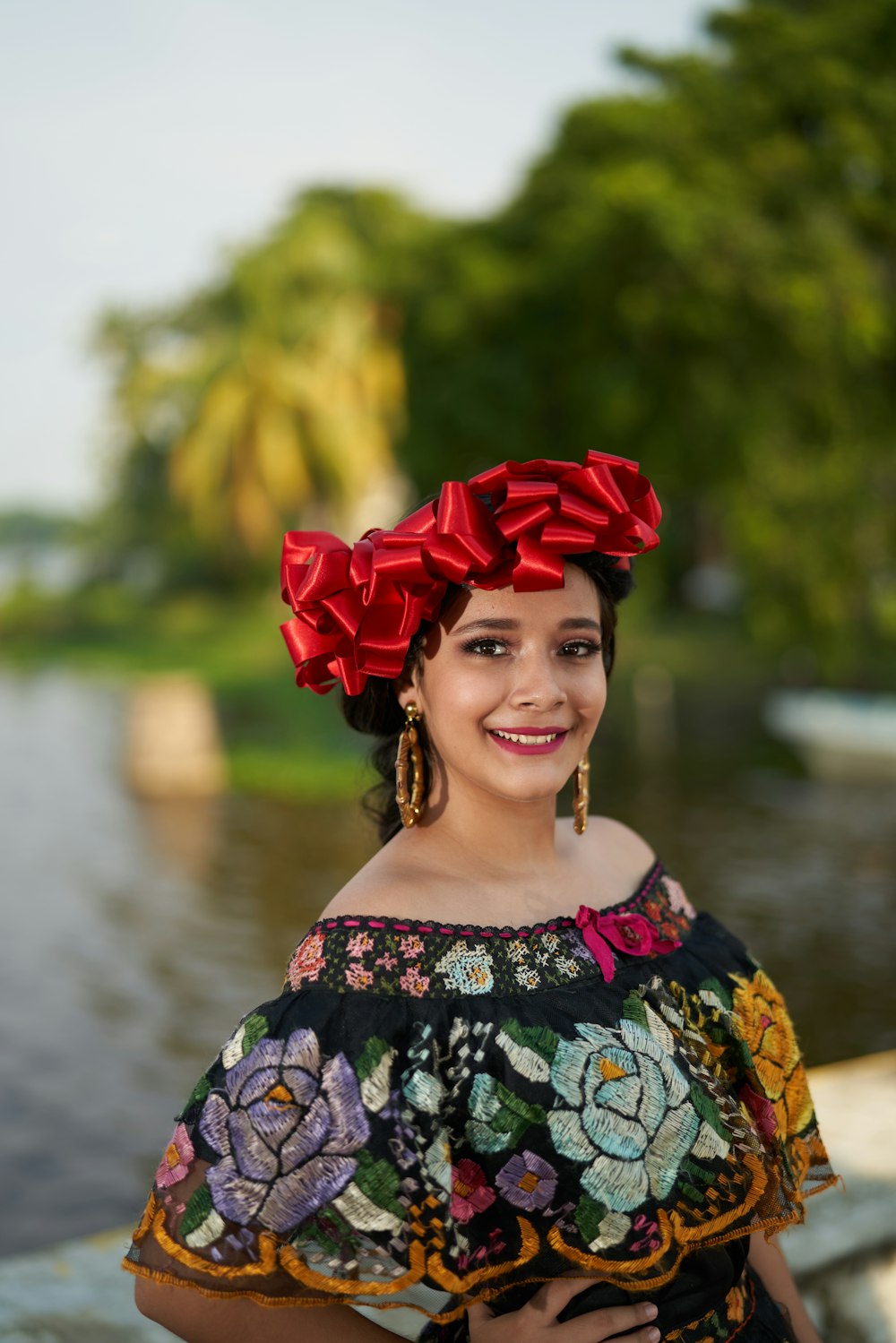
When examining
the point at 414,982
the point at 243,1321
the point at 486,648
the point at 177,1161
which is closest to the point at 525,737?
the point at 486,648

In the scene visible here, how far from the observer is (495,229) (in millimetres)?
17719

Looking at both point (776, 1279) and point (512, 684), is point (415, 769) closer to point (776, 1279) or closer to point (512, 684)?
point (512, 684)

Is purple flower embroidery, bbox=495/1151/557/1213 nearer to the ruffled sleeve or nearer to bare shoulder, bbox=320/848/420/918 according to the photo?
the ruffled sleeve

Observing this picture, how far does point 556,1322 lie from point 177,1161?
552 millimetres

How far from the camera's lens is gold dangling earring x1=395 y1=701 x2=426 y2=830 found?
6.40 ft

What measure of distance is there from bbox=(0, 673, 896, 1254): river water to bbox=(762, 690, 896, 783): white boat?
56cm

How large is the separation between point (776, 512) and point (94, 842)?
7.49 metres

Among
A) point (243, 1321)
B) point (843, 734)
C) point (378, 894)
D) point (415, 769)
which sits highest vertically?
point (415, 769)

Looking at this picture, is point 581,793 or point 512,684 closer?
point 512,684

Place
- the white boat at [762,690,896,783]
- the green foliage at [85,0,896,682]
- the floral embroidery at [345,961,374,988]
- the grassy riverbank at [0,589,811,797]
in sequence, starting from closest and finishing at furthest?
the floral embroidery at [345,961,374,988], the green foliage at [85,0,896,682], the white boat at [762,690,896,783], the grassy riverbank at [0,589,811,797]

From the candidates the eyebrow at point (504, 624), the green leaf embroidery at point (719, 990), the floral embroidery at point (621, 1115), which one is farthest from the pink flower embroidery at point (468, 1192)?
the eyebrow at point (504, 624)

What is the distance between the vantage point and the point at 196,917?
30.3 ft

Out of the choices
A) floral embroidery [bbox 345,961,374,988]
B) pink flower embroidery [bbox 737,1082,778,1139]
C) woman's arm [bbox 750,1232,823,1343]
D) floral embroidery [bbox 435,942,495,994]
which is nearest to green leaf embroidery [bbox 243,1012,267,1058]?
floral embroidery [bbox 345,961,374,988]

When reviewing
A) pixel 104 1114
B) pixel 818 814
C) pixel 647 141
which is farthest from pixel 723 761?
pixel 104 1114
